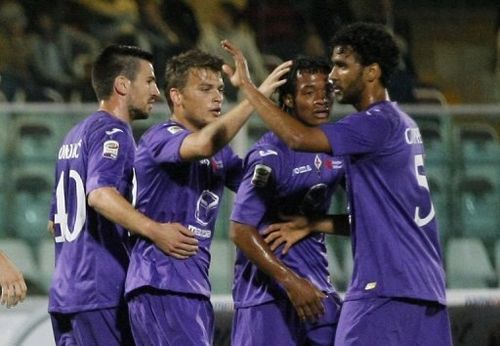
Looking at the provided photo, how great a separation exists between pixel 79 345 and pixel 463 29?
6396 millimetres

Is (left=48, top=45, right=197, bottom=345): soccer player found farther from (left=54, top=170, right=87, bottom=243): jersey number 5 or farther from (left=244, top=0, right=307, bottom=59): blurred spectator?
(left=244, top=0, right=307, bottom=59): blurred spectator

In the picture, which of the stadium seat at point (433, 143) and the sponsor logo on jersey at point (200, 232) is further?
the stadium seat at point (433, 143)

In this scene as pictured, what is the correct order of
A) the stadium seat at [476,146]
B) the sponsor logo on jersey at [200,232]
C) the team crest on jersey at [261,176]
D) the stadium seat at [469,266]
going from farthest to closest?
1. the stadium seat at [476,146]
2. the stadium seat at [469,266]
3. the team crest on jersey at [261,176]
4. the sponsor logo on jersey at [200,232]

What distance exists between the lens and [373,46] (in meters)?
5.16

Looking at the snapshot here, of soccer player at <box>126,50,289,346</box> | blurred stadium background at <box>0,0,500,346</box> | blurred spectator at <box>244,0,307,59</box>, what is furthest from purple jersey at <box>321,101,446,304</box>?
blurred spectator at <box>244,0,307,59</box>

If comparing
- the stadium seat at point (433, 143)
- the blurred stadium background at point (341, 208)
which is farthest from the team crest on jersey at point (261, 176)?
the stadium seat at point (433, 143)

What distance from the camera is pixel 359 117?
5.01 metres

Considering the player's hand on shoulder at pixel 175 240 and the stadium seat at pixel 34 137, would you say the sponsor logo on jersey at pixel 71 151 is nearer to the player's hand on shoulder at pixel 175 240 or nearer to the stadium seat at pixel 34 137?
the player's hand on shoulder at pixel 175 240

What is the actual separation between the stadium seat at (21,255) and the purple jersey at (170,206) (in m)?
2.43

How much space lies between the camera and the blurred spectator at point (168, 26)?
1032 centimetres

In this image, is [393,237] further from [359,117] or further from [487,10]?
[487,10]

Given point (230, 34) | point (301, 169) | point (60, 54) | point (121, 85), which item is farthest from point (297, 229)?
point (230, 34)

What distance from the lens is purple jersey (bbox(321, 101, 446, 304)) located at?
499cm

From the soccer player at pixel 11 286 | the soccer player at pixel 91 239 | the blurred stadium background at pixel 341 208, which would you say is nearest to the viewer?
the soccer player at pixel 11 286
